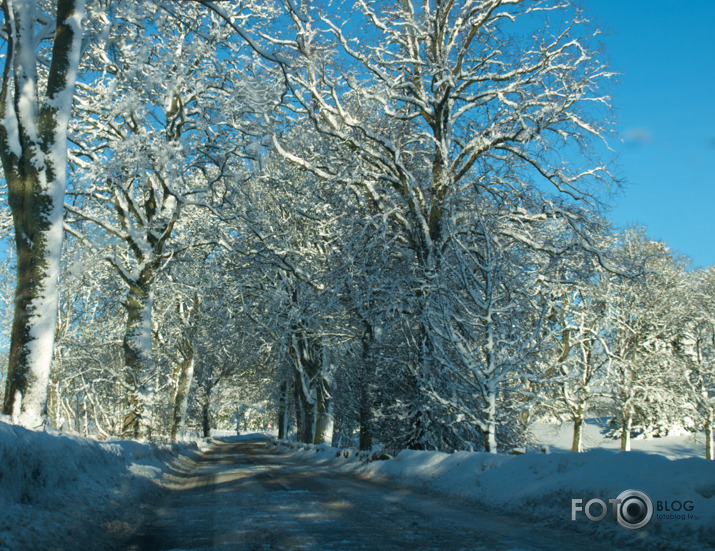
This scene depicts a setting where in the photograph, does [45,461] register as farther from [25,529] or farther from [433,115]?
[433,115]

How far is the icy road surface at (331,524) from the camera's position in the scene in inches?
169

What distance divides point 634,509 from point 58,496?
16.7 feet

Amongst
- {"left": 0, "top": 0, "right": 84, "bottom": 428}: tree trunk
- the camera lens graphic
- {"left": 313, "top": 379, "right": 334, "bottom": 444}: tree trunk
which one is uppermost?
{"left": 0, "top": 0, "right": 84, "bottom": 428}: tree trunk

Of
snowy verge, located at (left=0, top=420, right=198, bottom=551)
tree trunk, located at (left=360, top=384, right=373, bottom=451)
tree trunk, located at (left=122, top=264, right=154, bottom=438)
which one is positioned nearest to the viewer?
snowy verge, located at (left=0, top=420, right=198, bottom=551)

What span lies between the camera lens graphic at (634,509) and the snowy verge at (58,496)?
14.4 feet

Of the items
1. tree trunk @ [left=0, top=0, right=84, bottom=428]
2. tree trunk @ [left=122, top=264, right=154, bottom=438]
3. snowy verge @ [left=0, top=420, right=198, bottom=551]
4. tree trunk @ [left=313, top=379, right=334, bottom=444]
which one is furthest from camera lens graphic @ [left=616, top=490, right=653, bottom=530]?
tree trunk @ [left=313, top=379, right=334, bottom=444]

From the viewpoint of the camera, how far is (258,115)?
1430 centimetres

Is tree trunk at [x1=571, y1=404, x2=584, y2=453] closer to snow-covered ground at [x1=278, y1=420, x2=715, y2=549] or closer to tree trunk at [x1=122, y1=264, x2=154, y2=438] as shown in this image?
snow-covered ground at [x1=278, y1=420, x2=715, y2=549]

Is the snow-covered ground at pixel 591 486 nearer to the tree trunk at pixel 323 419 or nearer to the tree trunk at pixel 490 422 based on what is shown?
the tree trunk at pixel 490 422

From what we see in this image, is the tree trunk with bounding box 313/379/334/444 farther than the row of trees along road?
Yes

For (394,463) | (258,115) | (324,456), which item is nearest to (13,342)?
(394,463)

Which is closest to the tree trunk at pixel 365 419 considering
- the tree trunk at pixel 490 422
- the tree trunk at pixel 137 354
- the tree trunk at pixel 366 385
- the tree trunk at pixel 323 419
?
the tree trunk at pixel 366 385

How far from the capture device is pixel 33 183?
6773mm

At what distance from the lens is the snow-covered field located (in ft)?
13.4
